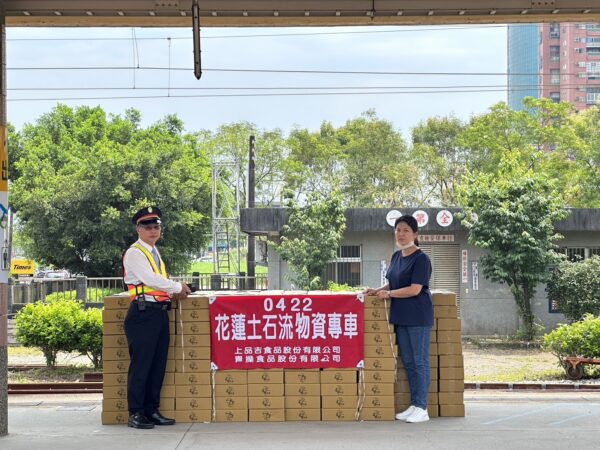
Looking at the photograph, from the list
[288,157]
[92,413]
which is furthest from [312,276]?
[288,157]

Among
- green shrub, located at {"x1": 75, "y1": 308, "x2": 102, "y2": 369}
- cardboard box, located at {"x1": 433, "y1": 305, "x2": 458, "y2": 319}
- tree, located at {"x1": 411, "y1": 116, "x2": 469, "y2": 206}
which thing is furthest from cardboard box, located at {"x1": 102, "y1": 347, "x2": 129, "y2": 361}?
tree, located at {"x1": 411, "y1": 116, "x2": 469, "y2": 206}

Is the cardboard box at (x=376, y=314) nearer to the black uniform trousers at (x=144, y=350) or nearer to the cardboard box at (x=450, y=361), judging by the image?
the cardboard box at (x=450, y=361)

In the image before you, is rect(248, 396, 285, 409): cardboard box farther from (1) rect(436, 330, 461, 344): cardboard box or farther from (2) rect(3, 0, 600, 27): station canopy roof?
(2) rect(3, 0, 600, 27): station canopy roof

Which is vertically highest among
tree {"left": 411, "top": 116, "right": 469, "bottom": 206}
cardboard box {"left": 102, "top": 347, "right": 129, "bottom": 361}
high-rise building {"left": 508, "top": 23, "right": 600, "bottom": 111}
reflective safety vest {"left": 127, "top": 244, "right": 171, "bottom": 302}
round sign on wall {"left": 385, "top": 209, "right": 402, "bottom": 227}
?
high-rise building {"left": 508, "top": 23, "right": 600, "bottom": 111}

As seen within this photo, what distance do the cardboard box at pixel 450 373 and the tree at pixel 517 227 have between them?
567 inches

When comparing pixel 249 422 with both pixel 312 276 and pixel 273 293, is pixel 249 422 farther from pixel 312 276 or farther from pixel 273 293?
pixel 312 276

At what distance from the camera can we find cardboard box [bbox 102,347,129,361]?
8070 millimetres

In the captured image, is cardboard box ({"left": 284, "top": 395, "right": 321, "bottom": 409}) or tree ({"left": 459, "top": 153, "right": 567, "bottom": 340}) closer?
cardboard box ({"left": 284, "top": 395, "right": 321, "bottom": 409})

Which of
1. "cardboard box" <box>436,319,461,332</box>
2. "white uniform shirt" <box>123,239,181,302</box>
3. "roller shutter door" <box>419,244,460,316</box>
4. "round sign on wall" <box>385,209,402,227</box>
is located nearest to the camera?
"white uniform shirt" <box>123,239,181,302</box>

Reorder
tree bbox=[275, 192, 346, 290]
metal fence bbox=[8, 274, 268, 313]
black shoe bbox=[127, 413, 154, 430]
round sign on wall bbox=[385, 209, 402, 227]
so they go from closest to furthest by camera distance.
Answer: black shoe bbox=[127, 413, 154, 430] → tree bbox=[275, 192, 346, 290] → round sign on wall bbox=[385, 209, 402, 227] → metal fence bbox=[8, 274, 268, 313]

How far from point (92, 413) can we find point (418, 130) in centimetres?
5699

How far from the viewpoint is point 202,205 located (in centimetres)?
4772

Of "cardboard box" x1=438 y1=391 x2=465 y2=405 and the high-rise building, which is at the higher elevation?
the high-rise building

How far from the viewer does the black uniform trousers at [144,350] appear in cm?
771
